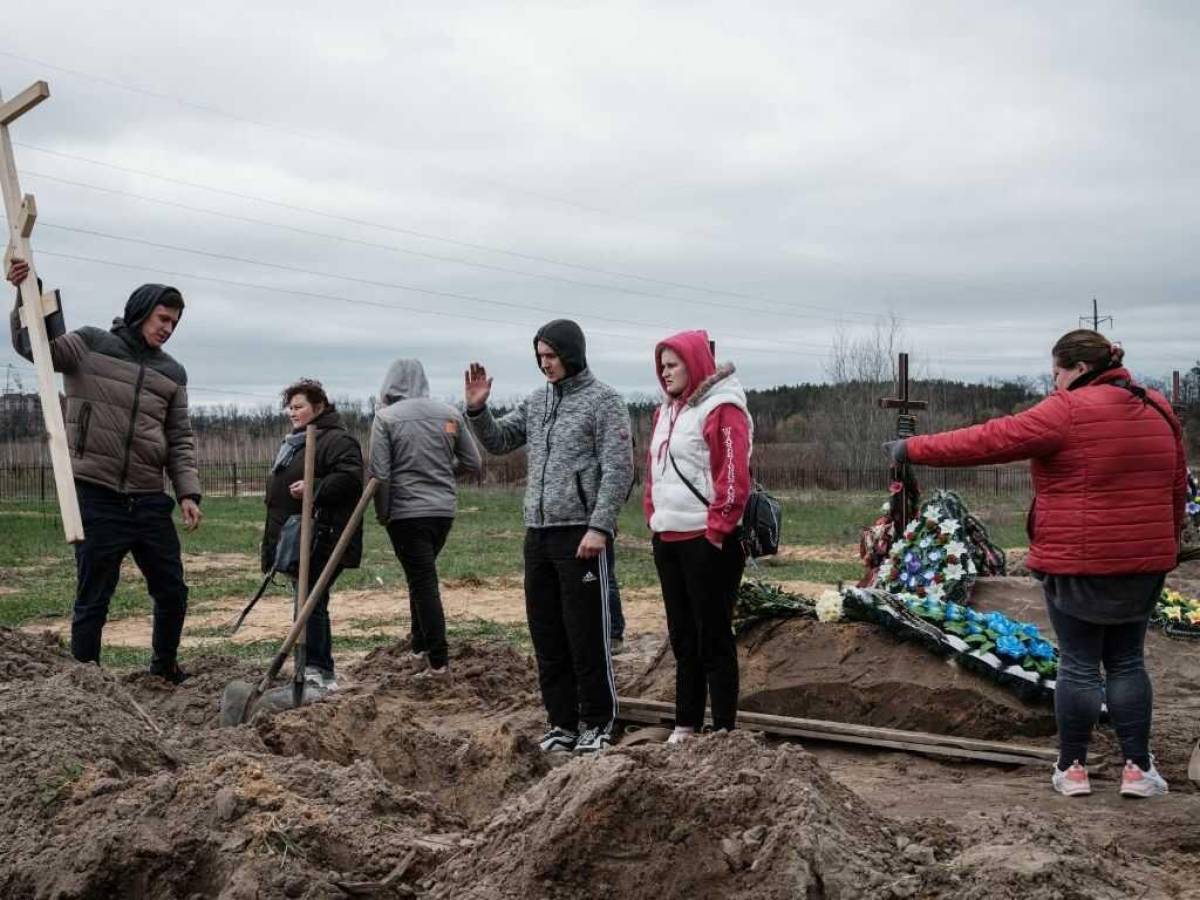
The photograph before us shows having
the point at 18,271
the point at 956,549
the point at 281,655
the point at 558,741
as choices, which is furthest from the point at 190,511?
the point at 956,549

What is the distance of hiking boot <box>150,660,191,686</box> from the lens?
277 inches

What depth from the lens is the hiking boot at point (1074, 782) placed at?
4.78m

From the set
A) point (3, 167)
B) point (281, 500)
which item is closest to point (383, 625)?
point (281, 500)

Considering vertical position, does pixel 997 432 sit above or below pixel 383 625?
above

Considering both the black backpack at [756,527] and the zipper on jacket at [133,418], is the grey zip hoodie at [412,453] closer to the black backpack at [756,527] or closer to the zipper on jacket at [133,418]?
the zipper on jacket at [133,418]

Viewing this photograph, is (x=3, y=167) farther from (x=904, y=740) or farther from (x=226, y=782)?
(x=904, y=740)

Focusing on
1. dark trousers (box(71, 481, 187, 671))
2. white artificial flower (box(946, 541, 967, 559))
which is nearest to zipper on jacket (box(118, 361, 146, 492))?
dark trousers (box(71, 481, 187, 671))

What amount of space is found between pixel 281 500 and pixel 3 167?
2.11 meters

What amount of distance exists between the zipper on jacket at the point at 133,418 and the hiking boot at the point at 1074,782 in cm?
446

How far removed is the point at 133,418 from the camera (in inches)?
255

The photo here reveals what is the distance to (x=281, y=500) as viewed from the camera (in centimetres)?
695

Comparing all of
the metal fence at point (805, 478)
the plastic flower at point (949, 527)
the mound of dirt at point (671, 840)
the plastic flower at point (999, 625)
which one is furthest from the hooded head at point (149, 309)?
the metal fence at point (805, 478)

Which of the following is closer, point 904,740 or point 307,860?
point 307,860

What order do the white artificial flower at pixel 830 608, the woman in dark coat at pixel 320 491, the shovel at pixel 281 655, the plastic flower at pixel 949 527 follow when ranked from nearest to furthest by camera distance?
the shovel at pixel 281 655, the white artificial flower at pixel 830 608, the woman in dark coat at pixel 320 491, the plastic flower at pixel 949 527
